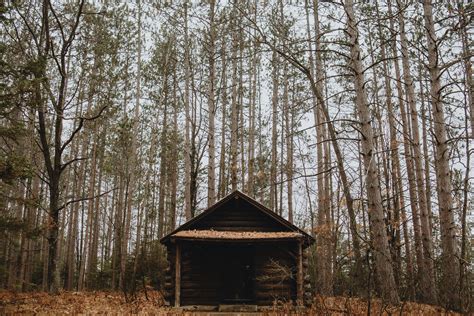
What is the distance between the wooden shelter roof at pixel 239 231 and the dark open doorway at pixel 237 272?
30.8 inches

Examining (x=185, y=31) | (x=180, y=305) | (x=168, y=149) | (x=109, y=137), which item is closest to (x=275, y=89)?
(x=185, y=31)

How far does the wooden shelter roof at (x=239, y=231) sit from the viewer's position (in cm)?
1338

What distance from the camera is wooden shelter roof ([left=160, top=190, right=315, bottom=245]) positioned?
13375mm

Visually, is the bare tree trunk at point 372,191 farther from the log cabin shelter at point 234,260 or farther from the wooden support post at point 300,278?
the log cabin shelter at point 234,260

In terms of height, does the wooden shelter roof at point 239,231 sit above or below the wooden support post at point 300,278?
above

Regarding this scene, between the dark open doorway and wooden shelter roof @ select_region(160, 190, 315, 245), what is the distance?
0.78 meters

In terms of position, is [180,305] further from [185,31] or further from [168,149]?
[168,149]

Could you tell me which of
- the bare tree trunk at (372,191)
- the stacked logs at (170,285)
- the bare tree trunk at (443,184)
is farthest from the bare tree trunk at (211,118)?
the bare tree trunk at (443,184)

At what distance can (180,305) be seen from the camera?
557 inches

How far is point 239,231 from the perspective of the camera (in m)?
15.1

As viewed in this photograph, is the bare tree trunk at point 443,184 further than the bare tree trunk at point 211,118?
No

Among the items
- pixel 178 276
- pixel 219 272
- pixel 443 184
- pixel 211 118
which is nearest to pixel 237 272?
pixel 219 272

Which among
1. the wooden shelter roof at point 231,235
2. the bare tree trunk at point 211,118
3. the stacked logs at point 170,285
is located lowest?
the stacked logs at point 170,285

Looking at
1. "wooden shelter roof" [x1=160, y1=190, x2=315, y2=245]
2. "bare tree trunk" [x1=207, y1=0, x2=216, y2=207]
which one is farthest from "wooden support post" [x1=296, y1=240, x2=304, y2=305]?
"bare tree trunk" [x1=207, y1=0, x2=216, y2=207]
